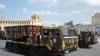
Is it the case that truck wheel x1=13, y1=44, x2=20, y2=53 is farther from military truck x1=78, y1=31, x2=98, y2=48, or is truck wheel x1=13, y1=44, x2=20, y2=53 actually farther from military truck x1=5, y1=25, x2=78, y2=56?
military truck x1=78, y1=31, x2=98, y2=48

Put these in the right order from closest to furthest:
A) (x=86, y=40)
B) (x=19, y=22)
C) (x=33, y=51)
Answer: (x=33, y=51)
(x=86, y=40)
(x=19, y=22)

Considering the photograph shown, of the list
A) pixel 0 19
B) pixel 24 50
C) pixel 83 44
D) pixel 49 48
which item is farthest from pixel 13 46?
pixel 0 19

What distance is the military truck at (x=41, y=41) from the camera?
1584 cm

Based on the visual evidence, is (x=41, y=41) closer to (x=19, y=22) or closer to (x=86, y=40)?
(x=86, y=40)

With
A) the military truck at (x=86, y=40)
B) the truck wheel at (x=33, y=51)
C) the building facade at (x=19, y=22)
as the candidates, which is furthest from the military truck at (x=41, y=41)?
the building facade at (x=19, y=22)

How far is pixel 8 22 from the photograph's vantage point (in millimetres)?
152750

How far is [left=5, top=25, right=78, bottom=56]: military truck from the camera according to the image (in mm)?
15836

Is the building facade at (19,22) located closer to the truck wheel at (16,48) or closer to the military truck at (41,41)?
the military truck at (41,41)

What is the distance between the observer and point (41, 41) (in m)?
17.1

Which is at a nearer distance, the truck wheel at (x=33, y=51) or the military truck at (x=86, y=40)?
the truck wheel at (x=33, y=51)

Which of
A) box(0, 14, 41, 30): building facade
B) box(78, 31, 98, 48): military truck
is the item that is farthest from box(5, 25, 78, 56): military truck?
box(0, 14, 41, 30): building facade

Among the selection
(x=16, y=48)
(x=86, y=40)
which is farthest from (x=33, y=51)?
(x=86, y=40)

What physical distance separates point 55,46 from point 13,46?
6.45 m

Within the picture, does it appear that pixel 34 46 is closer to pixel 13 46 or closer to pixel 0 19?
pixel 13 46
